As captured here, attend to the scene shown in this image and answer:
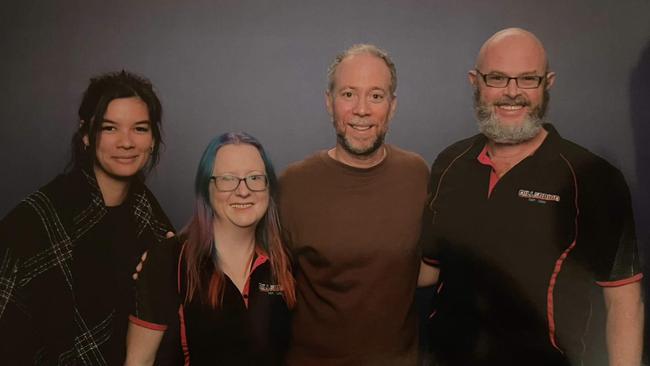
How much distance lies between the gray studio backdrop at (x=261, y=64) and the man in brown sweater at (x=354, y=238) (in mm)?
103

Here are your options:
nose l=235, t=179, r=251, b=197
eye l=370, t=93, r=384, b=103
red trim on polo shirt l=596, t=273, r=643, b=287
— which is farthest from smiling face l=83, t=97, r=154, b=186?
red trim on polo shirt l=596, t=273, r=643, b=287

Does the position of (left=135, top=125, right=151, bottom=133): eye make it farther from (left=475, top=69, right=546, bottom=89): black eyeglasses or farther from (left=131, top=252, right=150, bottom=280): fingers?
(left=475, top=69, right=546, bottom=89): black eyeglasses

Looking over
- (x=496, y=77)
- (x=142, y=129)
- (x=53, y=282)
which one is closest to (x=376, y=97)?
(x=496, y=77)

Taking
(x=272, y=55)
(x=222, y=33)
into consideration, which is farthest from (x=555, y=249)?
(x=222, y=33)

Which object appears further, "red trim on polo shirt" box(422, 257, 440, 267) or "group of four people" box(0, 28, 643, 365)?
"red trim on polo shirt" box(422, 257, 440, 267)

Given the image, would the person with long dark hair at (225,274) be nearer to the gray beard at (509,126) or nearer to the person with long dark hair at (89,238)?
the person with long dark hair at (89,238)

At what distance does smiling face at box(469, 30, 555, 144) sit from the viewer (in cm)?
185

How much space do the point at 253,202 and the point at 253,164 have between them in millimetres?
123

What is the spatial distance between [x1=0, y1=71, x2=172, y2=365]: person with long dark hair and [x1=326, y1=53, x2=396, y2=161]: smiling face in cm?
64

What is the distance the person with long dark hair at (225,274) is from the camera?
1.85 meters

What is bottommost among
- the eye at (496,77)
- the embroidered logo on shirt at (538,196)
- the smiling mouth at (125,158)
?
the embroidered logo on shirt at (538,196)

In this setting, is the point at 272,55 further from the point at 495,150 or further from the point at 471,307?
the point at 471,307

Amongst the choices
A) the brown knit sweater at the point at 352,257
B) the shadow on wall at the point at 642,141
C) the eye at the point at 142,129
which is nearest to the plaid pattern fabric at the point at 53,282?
the eye at the point at 142,129

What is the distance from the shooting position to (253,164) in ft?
6.15
